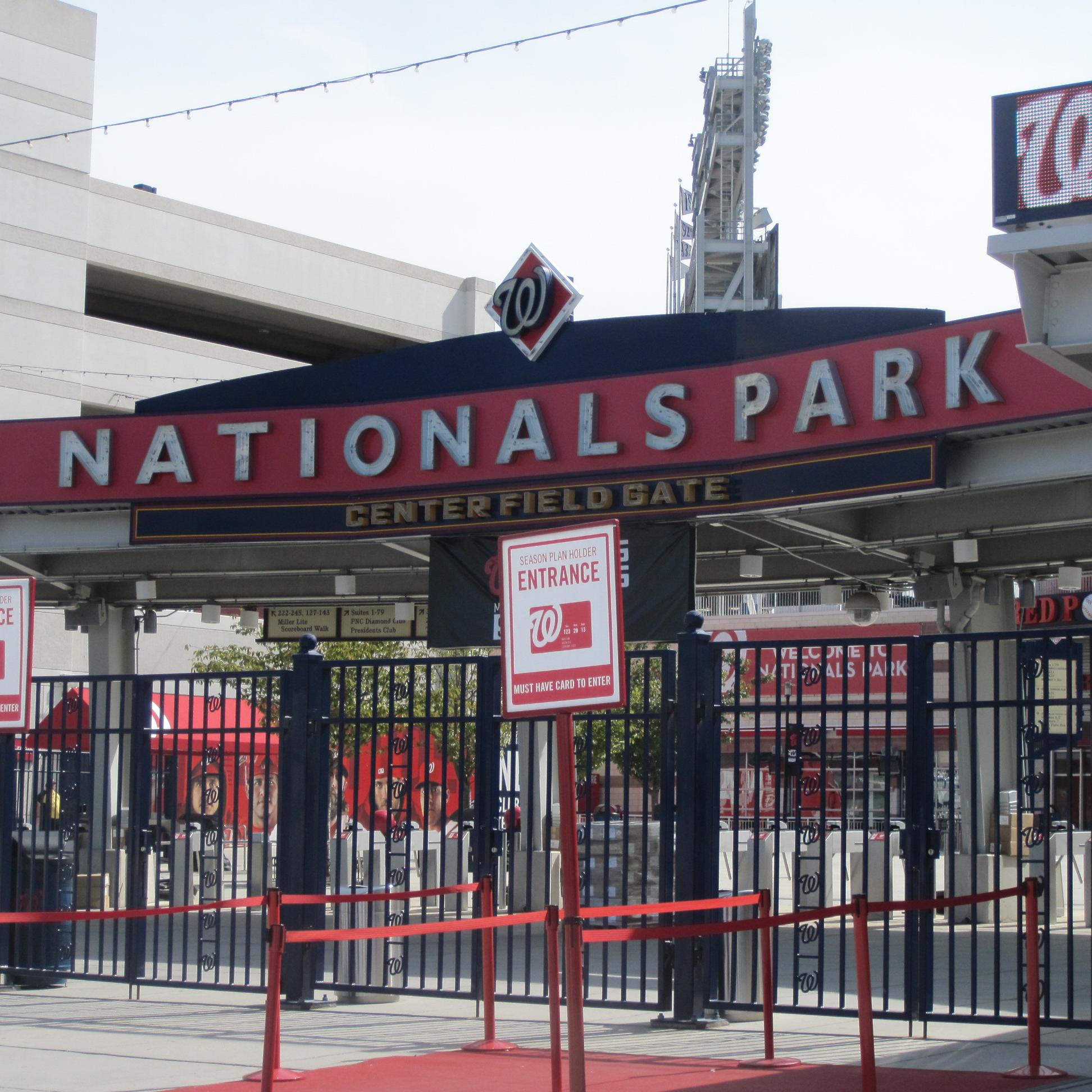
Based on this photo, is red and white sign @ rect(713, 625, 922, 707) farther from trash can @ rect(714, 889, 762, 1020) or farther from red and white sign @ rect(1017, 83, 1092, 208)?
red and white sign @ rect(1017, 83, 1092, 208)

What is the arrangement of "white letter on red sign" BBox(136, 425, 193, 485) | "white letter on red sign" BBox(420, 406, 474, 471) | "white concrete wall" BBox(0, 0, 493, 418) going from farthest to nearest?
"white concrete wall" BBox(0, 0, 493, 418) → "white letter on red sign" BBox(136, 425, 193, 485) → "white letter on red sign" BBox(420, 406, 474, 471)

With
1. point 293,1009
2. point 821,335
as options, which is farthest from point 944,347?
point 293,1009

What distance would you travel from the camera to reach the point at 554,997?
727 centimetres

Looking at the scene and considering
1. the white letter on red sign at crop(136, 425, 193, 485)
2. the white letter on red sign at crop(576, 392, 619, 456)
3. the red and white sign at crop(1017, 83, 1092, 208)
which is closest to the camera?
the red and white sign at crop(1017, 83, 1092, 208)

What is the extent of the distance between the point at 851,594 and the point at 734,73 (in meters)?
34.5

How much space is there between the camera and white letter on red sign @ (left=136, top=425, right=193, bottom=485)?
17734 millimetres

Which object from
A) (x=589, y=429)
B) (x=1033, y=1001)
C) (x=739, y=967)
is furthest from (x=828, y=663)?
(x=589, y=429)

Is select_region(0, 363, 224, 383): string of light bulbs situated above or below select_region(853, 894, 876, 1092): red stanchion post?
above

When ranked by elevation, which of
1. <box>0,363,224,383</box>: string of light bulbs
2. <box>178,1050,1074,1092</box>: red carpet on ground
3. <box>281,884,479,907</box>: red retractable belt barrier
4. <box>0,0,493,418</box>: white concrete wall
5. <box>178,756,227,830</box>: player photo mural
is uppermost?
<box>0,0,493,418</box>: white concrete wall

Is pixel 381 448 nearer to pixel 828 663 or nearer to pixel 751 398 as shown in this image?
pixel 751 398

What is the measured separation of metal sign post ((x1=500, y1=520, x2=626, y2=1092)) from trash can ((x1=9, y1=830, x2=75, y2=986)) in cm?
639

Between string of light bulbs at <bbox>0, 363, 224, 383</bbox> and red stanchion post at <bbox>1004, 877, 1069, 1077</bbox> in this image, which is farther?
string of light bulbs at <bbox>0, 363, 224, 383</bbox>

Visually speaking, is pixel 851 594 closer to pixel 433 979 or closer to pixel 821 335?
pixel 821 335

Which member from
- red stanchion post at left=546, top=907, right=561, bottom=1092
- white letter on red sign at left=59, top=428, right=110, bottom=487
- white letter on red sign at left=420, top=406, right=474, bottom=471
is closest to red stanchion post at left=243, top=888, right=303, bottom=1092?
red stanchion post at left=546, top=907, right=561, bottom=1092
